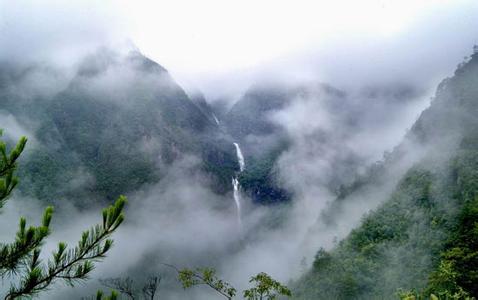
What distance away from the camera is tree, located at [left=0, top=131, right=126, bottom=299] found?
384cm

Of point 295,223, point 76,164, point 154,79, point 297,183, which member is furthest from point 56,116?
point 297,183

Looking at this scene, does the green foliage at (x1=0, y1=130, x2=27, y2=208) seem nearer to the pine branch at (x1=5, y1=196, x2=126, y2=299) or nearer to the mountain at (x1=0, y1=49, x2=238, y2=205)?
the pine branch at (x1=5, y1=196, x2=126, y2=299)

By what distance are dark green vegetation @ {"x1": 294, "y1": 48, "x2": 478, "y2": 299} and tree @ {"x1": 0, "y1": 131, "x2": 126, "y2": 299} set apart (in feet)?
73.7

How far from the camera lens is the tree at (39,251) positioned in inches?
151

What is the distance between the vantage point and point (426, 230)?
3716 centimetres

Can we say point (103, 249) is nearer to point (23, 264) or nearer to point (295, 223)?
point (23, 264)

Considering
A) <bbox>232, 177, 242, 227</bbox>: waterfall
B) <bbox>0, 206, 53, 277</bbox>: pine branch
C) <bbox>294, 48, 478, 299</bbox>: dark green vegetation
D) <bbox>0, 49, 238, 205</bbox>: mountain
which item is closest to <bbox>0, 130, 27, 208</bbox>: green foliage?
<bbox>0, 206, 53, 277</bbox>: pine branch

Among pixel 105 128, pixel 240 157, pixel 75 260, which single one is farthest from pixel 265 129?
pixel 75 260

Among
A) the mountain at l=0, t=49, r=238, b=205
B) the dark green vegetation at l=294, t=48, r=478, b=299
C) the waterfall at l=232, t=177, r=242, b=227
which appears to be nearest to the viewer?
the dark green vegetation at l=294, t=48, r=478, b=299

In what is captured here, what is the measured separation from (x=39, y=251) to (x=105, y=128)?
10736 centimetres

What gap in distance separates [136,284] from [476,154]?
65401mm

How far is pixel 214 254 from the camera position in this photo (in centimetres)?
10500

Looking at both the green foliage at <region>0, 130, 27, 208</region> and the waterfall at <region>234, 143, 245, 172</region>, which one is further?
the waterfall at <region>234, 143, 245, 172</region>

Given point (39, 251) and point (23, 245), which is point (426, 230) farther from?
point (23, 245)
